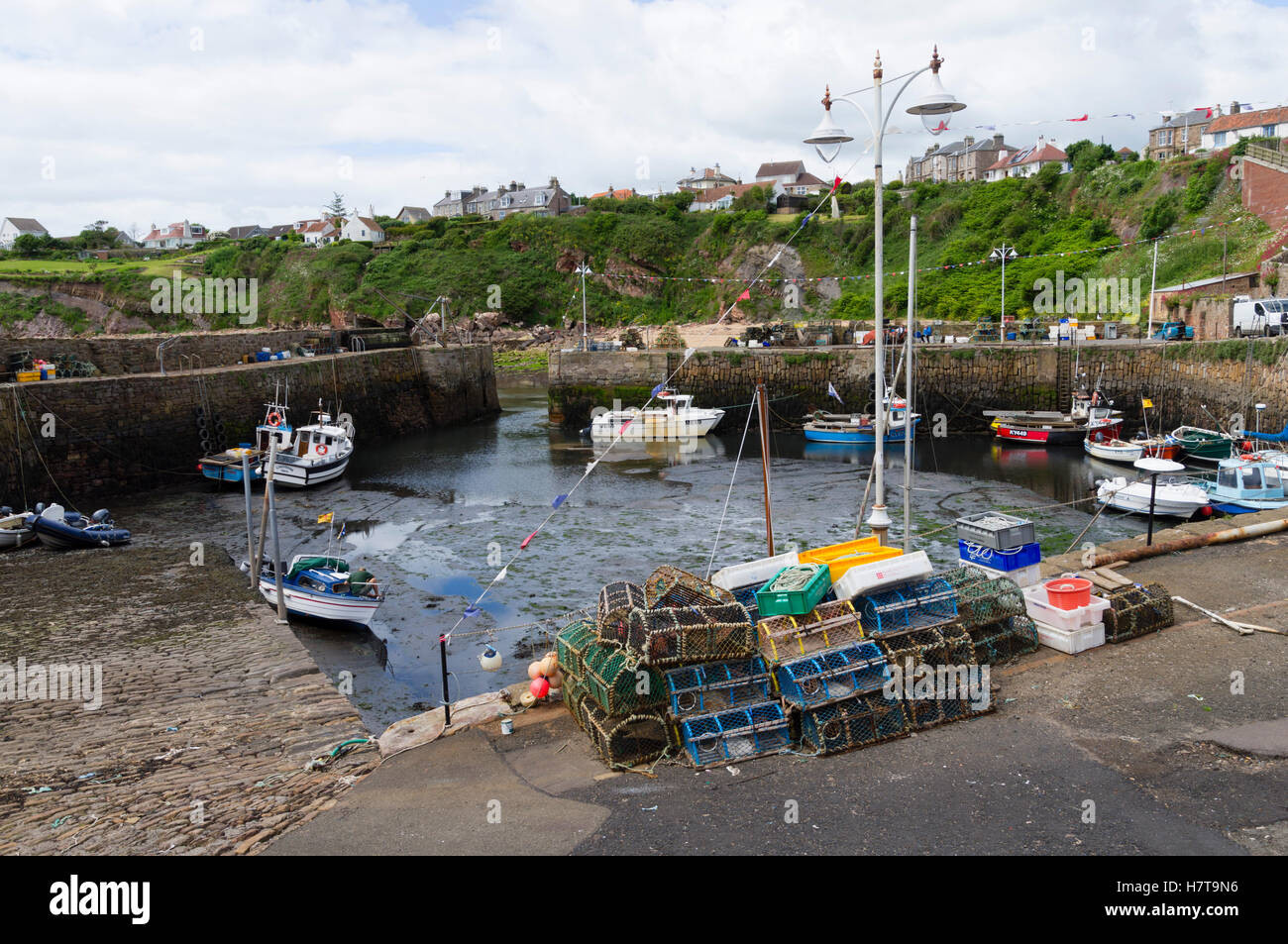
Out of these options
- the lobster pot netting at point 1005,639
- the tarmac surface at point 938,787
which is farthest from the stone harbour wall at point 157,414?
the lobster pot netting at point 1005,639

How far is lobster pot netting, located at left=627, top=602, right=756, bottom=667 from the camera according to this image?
7102mm

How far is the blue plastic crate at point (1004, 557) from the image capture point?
959 cm

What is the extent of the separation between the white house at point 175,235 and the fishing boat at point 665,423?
93847 mm

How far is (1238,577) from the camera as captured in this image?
10219 mm

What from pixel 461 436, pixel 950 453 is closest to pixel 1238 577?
pixel 950 453

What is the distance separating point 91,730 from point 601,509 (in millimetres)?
15755

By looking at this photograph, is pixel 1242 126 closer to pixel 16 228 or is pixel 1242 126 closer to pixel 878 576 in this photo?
pixel 878 576

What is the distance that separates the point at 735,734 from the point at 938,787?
152cm

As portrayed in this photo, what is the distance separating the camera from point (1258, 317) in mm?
29203

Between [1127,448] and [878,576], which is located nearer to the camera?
[878,576]

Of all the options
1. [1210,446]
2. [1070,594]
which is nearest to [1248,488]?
[1210,446]
